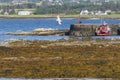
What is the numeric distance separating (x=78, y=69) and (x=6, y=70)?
11.8 ft

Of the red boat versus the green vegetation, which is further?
the red boat

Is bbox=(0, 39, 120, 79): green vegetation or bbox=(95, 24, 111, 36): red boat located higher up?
bbox=(0, 39, 120, 79): green vegetation

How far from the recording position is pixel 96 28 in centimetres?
Answer: 7562

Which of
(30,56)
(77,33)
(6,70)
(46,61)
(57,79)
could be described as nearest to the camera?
(57,79)

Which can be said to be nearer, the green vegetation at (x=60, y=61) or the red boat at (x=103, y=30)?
the green vegetation at (x=60, y=61)

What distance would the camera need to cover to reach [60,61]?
39406 mm

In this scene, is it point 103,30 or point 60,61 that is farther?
point 103,30

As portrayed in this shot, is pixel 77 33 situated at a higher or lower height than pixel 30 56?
lower

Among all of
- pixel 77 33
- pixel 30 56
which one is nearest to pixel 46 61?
pixel 30 56

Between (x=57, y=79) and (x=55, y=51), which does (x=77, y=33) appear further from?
(x=57, y=79)

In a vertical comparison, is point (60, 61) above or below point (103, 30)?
above

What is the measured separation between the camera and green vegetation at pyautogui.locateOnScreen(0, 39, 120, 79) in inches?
1367

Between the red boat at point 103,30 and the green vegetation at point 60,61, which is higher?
the green vegetation at point 60,61

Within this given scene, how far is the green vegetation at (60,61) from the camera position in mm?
34719
